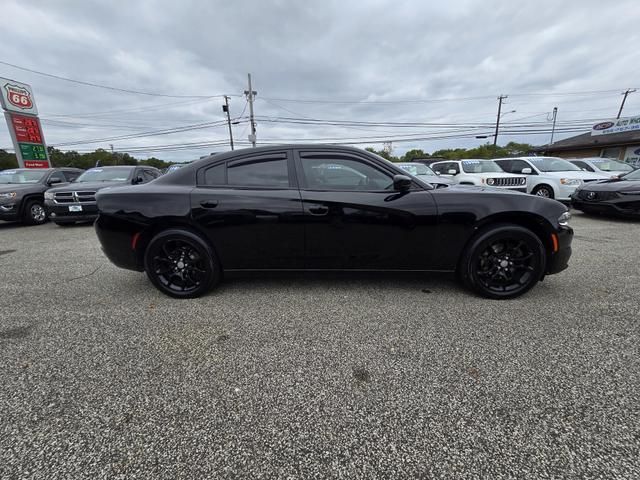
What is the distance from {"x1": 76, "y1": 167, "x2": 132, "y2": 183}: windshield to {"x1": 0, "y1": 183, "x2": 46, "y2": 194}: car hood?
132 centimetres

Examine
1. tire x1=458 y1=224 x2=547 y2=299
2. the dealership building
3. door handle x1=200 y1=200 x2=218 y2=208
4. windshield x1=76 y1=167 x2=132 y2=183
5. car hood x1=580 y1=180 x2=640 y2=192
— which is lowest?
tire x1=458 y1=224 x2=547 y2=299

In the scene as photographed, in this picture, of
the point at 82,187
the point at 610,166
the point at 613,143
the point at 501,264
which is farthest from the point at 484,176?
the point at 613,143

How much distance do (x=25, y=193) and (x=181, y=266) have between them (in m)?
7.32

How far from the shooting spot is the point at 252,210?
2725 millimetres

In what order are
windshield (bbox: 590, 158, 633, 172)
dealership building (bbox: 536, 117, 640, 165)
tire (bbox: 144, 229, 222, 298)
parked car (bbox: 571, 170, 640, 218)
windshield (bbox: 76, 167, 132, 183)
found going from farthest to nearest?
dealership building (bbox: 536, 117, 640, 165) < windshield (bbox: 590, 158, 633, 172) < windshield (bbox: 76, 167, 132, 183) < parked car (bbox: 571, 170, 640, 218) < tire (bbox: 144, 229, 222, 298)

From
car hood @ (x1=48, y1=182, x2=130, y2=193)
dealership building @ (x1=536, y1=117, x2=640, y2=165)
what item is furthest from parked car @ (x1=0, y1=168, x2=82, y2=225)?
dealership building @ (x1=536, y1=117, x2=640, y2=165)

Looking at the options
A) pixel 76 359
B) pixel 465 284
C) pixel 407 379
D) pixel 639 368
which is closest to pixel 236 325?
pixel 76 359

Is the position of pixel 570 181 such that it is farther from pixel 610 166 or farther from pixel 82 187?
pixel 82 187

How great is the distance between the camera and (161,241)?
9.29ft

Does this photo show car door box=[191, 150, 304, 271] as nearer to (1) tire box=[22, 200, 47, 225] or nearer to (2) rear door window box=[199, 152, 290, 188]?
(2) rear door window box=[199, 152, 290, 188]

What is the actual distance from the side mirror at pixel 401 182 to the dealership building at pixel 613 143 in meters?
29.3

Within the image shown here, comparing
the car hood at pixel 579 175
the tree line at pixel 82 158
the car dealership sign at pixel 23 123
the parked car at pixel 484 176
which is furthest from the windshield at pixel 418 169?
the tree line at pixel 82 158

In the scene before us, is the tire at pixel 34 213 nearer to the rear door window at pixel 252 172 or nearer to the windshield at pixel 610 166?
the rear door window at pixel 252 172

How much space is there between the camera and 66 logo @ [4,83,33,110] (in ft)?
41.3
